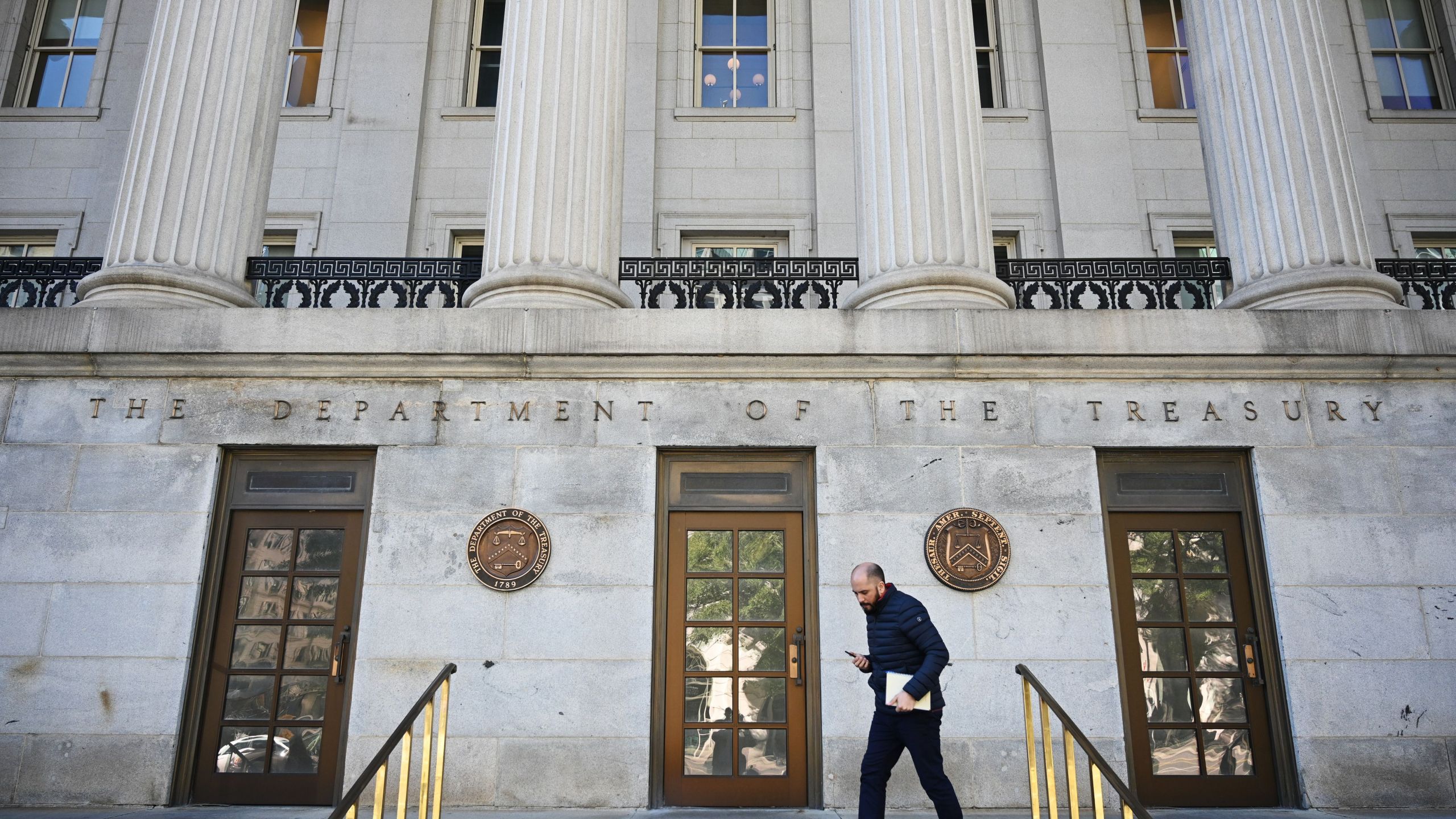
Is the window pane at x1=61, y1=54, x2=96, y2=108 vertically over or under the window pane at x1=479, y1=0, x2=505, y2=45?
under

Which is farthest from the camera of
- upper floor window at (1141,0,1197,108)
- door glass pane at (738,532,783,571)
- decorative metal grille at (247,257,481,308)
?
upper floor window at (1141,0,1197,108)

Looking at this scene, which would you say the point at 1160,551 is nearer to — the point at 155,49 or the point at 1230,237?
the point at 1230,237

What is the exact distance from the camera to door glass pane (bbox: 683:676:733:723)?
8.65 m

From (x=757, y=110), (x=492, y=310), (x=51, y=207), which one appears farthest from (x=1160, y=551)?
(x=51, y=207)

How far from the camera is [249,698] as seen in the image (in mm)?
8766

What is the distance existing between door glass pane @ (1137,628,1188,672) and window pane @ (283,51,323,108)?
13860 millimetres

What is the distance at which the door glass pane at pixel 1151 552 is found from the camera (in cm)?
905

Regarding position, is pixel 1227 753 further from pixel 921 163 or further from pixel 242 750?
pixel 242 750

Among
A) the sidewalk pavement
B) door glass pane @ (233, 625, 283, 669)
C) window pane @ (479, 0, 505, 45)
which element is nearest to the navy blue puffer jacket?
the sidewalk pavement

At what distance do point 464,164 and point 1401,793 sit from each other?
13489mm

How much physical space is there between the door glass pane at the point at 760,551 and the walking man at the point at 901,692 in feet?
8.51

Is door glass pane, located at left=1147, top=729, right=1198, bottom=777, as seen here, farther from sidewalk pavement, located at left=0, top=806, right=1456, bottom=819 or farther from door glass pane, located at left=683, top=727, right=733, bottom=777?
door glass pane, located at left=683, top=727, right=733, bottom=777

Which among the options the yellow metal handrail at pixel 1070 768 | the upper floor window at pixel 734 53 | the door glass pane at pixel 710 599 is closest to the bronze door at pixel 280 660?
the door glass pane at pixel 710 599

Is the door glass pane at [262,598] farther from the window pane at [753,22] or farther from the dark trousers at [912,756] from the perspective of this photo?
the window pane at [753,22]
